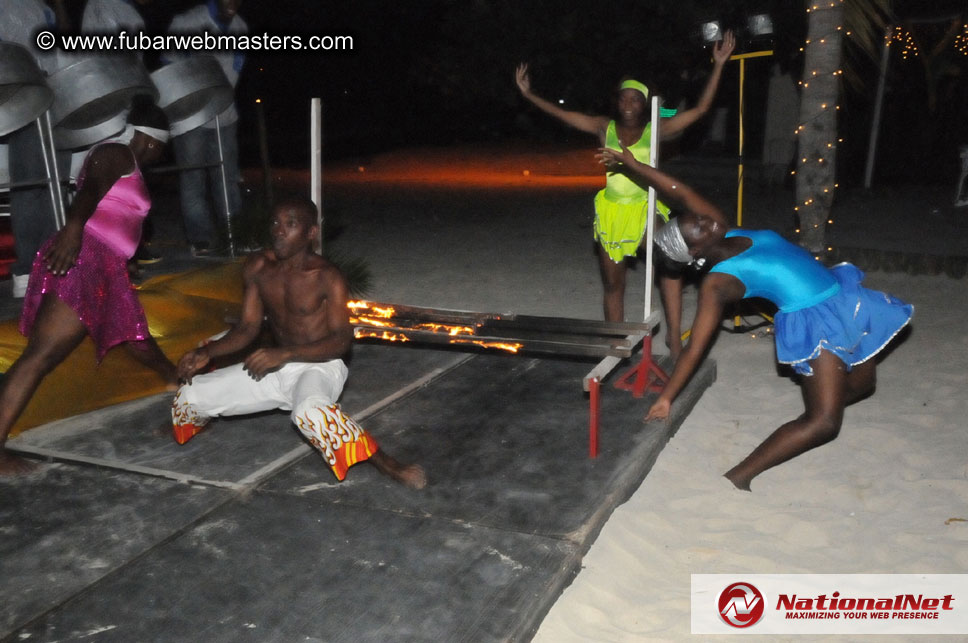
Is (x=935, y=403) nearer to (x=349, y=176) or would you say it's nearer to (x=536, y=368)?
(x=536, y=368)

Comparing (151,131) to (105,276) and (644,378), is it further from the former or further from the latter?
(644,378)

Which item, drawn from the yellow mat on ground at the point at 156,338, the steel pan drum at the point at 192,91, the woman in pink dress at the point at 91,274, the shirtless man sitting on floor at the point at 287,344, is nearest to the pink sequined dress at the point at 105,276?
the woman in pink dress at the point at 91,274

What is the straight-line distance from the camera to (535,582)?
3.11 m

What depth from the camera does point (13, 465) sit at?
3.98m

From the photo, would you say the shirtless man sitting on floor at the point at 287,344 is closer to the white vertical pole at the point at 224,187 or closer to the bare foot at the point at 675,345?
the bare foot at the point at 675,345

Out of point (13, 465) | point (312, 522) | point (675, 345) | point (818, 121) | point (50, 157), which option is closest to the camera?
point (312, 522)

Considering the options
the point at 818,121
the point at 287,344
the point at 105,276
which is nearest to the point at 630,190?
the point at 287,344

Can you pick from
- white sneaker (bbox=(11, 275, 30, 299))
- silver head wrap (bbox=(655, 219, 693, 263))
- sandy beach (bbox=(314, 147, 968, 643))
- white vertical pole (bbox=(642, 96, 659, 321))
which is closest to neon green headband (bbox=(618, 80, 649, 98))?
white vertical pole (bbox=(642, 96, 659, 321))

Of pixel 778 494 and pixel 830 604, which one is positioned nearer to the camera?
pixel 830 604

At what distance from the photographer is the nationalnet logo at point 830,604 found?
3102mm

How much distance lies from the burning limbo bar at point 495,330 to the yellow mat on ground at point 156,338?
34.0 inches

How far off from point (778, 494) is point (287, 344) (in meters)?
2.35

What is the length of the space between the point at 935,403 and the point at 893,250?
4.19m

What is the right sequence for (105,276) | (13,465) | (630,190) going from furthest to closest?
(630,190) < (105,276) < (13,465)
